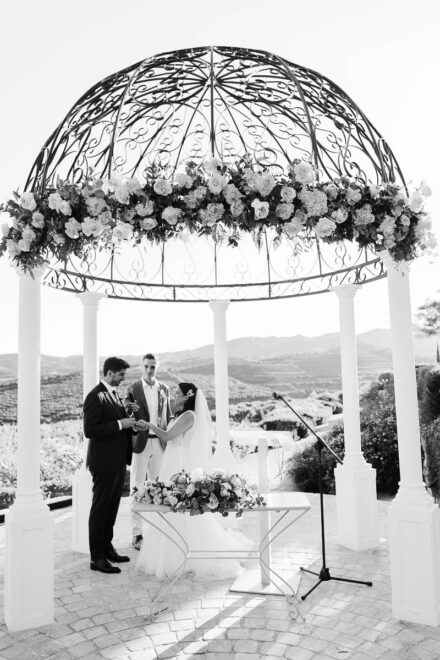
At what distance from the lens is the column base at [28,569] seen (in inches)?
173

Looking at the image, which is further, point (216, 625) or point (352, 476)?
point (352, 476)

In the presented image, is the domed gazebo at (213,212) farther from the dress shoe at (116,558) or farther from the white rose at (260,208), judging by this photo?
the dress shoe at (116,558)

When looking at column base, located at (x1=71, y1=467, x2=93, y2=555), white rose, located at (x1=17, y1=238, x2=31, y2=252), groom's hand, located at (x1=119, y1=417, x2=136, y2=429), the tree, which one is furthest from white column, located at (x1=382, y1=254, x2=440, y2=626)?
the tree

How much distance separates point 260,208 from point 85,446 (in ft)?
13.6

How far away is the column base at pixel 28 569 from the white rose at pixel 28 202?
262cm

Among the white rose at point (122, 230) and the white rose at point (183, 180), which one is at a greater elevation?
the white rose at point (183, 180)

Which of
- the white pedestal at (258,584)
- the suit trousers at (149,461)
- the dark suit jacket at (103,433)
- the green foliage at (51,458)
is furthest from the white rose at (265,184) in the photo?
the green foliage at (51,458)

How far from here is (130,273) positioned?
7867mm

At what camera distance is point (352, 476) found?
6688 mm

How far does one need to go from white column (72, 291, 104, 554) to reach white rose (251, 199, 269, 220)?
11.6 ft

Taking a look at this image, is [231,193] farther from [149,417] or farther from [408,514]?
[149,417]

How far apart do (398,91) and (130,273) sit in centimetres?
467

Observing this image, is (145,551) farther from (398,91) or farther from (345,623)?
(398,91)

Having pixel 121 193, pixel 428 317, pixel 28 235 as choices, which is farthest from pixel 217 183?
pixel 428 317
